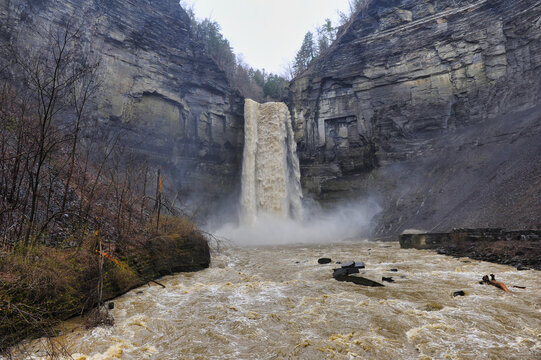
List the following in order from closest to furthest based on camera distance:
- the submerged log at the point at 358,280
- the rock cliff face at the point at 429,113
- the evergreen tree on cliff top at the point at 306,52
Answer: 1. the submerged log at the point at 358,280
2. the rock cliff face at the point at 429,113
3. the evergreen tree on cliff top at the point at 306,52

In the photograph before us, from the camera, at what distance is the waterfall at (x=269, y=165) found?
93.1 feet

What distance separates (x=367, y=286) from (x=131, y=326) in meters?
5.52

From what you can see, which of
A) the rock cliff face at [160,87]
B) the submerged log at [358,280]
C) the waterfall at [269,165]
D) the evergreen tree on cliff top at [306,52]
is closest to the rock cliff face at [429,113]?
the waterfall at [269,165]

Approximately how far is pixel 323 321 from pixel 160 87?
26642mm

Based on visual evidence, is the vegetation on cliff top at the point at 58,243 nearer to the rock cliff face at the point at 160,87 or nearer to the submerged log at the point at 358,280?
the submerged log at the point at 358,280

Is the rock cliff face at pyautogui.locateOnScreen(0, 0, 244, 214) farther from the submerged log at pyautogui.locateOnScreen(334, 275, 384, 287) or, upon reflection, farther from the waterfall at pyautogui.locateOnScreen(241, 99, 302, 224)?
the submerged log at pyautogui.locateOnScreen(334, 275, 384, 287)

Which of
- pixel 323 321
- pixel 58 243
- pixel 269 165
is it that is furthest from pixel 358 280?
pixel 269 165

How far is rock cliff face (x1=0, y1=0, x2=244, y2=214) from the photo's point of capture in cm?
2183

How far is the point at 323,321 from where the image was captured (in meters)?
5.18

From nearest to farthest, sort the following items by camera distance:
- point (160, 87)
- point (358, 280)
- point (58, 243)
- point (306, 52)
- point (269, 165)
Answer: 1. point (58, 243)
2. point (358, 280)
3. point (160, 87)
4. point (269, 165)
5. point (306, 52)

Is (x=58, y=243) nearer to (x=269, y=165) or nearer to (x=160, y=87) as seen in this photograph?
(x=160, y=87)

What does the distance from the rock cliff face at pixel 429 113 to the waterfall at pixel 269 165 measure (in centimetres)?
183

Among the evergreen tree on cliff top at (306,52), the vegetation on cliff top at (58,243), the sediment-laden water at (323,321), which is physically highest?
the evergreen tree on cliff top at (306,52)

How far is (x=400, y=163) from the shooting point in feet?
88.4
